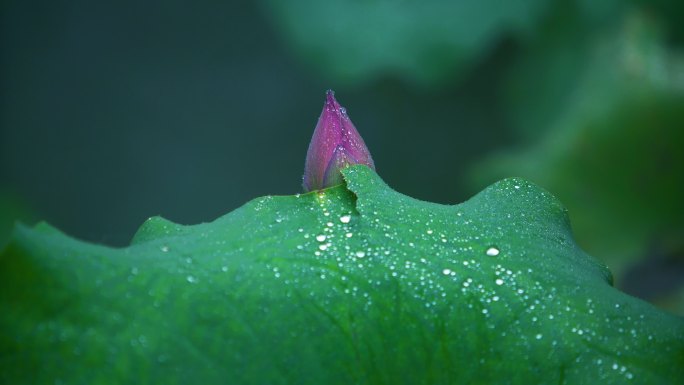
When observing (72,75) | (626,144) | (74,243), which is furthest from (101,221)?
(74,243)

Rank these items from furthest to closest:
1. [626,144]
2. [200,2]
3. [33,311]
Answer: [200,2], [626,144], [33,311]

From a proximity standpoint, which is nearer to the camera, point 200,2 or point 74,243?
point 74,243

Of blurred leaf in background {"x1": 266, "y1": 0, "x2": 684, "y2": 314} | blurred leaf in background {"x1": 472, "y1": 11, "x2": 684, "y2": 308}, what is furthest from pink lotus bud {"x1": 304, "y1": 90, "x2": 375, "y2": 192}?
blurred leaf in background {"x1": 472, "y1": 11, "x2": 684, "y2": 308}

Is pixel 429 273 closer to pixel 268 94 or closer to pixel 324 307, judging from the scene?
pixel 324 307

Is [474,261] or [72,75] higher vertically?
[72,75]

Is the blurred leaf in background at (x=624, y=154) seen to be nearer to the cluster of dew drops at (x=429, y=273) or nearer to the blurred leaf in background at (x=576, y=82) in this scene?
the blurred leaf in background at (x=576, y=82)

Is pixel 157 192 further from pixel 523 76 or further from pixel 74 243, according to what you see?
pixel 74 243

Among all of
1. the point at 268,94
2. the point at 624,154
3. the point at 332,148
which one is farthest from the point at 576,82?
the point at 332,148
